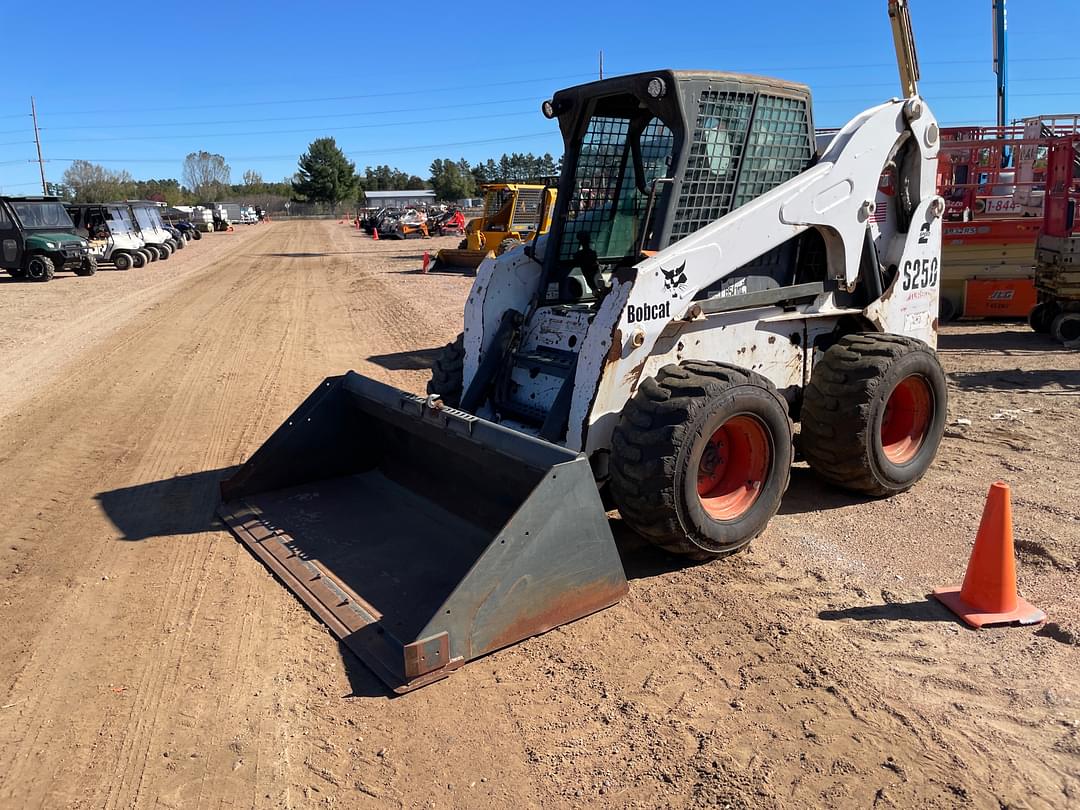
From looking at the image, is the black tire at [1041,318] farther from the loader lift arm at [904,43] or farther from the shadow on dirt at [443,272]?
the shadow on dirt at [443,272]

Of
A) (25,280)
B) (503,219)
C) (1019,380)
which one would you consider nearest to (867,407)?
(1019,380)

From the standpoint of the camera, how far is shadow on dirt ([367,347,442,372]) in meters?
10.1

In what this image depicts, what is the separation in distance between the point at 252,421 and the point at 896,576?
5801 millimetres

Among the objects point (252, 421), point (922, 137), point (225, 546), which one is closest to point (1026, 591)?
point (922, 137)

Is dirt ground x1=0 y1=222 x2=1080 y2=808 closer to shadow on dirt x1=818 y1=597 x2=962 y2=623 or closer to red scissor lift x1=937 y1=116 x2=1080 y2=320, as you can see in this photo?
shadow on dirt x1=818 y1=597 x2=962 y2=623

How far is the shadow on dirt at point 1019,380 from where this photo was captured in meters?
8.55

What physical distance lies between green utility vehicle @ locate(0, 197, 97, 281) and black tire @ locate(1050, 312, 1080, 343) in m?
23.2

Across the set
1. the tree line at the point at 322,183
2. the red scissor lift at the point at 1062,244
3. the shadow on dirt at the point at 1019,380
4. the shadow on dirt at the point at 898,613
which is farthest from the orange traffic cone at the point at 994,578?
the tree line at the point at 322,183

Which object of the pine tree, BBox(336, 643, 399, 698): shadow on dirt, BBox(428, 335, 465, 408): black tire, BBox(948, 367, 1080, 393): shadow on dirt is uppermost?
the pine tree

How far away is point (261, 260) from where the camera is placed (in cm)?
3036

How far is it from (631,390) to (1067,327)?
9.09 metres

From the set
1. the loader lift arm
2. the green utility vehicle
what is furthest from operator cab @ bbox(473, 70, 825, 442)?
the green utility vehicle

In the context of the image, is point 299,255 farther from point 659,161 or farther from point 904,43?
point 659,161

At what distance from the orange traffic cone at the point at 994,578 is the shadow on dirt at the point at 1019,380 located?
5.26m
